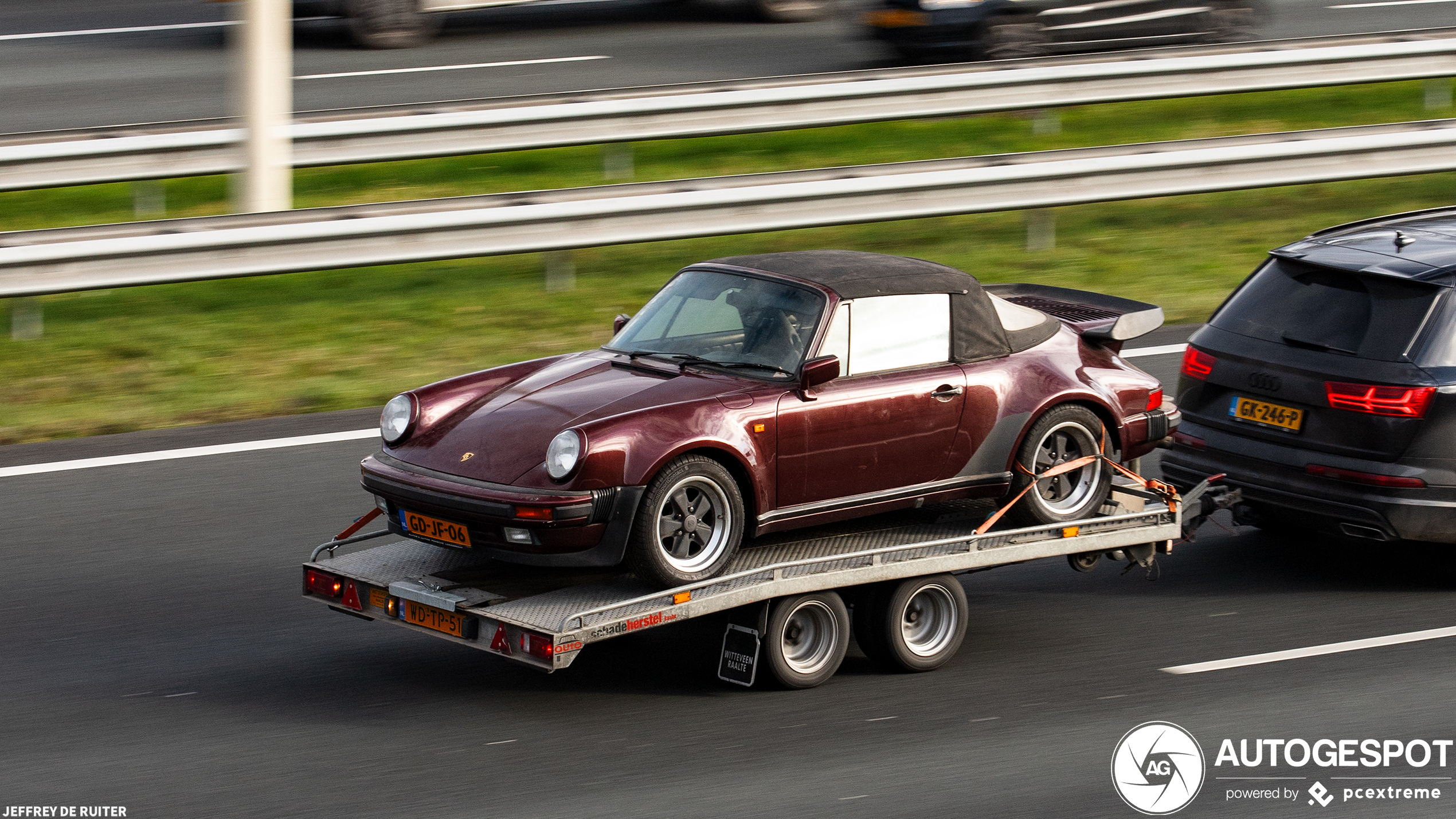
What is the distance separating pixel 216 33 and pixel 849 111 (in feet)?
29.9

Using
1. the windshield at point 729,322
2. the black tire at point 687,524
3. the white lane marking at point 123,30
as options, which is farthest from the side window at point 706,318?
the white lane marking at point 123,30

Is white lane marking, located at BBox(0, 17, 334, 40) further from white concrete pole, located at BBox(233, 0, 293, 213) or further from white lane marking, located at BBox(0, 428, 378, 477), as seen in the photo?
white lane marking, located at BBox(0, 428, 378, 477)

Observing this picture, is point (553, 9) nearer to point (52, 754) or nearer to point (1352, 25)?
point (1352, 25)

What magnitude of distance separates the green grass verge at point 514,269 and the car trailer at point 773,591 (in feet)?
13.3

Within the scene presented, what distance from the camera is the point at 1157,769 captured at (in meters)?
6.46

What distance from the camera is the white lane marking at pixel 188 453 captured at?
9.73 m

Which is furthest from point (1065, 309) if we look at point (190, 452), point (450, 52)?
point (450, 52)

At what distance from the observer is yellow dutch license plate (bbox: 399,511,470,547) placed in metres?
6.85

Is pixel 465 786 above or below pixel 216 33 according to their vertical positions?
below

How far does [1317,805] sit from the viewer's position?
6.19 meters

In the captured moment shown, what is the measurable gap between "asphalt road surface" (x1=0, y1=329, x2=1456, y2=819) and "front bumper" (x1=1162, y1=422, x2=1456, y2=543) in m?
0.39

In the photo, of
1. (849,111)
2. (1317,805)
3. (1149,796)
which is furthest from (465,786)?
(849,111)

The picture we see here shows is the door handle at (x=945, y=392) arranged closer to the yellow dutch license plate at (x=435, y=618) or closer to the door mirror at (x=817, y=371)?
the door mirror at (x=817, y=371)

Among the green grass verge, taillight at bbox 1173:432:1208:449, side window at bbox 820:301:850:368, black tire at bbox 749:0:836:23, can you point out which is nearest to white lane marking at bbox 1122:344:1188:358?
the green grass verge
